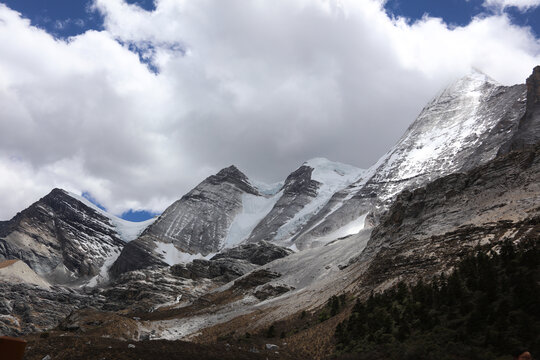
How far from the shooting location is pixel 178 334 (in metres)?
57.6

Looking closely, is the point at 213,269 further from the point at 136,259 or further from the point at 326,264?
the point at 136,259

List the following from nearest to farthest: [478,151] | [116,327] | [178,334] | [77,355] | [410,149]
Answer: [77,355], [116,327], [178,334], [478,151], [410,149]

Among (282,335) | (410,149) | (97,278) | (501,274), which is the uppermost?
(410,149)

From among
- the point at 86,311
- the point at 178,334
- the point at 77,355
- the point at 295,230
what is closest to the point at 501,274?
the point at 77,355

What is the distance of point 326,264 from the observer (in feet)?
256

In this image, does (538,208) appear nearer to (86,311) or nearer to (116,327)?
(116,327)

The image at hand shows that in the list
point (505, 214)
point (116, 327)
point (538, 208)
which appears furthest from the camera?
point (116, 327)

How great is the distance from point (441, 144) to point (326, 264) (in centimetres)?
9906

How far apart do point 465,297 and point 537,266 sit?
4.14 m

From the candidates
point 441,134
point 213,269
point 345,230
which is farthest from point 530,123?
point 213,269

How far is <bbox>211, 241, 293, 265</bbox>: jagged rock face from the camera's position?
119950 mm

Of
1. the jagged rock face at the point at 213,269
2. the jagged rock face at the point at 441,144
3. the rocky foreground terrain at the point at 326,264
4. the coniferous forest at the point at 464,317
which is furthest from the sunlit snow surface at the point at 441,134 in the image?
the coniferous forest at the point at 464,317

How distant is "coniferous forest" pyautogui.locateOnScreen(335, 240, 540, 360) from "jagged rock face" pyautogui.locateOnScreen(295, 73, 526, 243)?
9293 cm

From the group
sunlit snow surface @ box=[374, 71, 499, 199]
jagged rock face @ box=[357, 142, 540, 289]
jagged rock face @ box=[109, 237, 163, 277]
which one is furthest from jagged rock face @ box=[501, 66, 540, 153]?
jagged rock face @ box=[109, 237, 163, 277]
